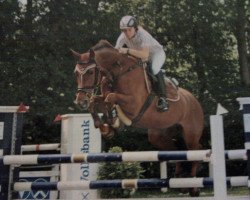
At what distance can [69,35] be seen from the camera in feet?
42.9

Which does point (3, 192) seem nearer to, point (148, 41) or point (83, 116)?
point (148, 41)

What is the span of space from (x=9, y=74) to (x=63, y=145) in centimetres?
728

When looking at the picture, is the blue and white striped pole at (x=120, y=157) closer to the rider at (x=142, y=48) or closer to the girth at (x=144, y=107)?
the girth at (x=144, y=107)

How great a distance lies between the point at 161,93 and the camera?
3.68 metres

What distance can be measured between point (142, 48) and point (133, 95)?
40 centimetres

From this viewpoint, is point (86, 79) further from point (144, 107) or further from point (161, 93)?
point (161, 93)

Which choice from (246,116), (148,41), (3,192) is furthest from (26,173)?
(246,116)

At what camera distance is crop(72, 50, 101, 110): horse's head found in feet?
10.9

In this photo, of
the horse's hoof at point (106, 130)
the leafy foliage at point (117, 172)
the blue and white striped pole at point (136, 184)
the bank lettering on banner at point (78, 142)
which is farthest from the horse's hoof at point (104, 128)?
the leafy foliage at point (117, 172)

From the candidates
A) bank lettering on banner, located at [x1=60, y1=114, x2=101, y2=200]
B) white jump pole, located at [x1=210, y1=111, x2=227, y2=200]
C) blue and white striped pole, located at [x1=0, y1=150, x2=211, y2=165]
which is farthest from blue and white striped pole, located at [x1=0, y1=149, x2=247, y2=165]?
bank lettering on banner, located at [x1=60, y1=114, x2=101, y2=200]

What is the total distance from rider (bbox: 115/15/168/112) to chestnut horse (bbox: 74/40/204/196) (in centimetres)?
5

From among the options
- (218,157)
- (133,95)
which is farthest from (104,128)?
(218,157)

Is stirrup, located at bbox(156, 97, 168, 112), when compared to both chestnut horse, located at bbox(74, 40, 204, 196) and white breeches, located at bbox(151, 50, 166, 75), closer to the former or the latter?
chestnut horse, located at bbox(74, 40, 204, 196)

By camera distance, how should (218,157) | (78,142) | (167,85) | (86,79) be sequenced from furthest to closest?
(78,142) < (167,85) < (86,79) < (218,157)
